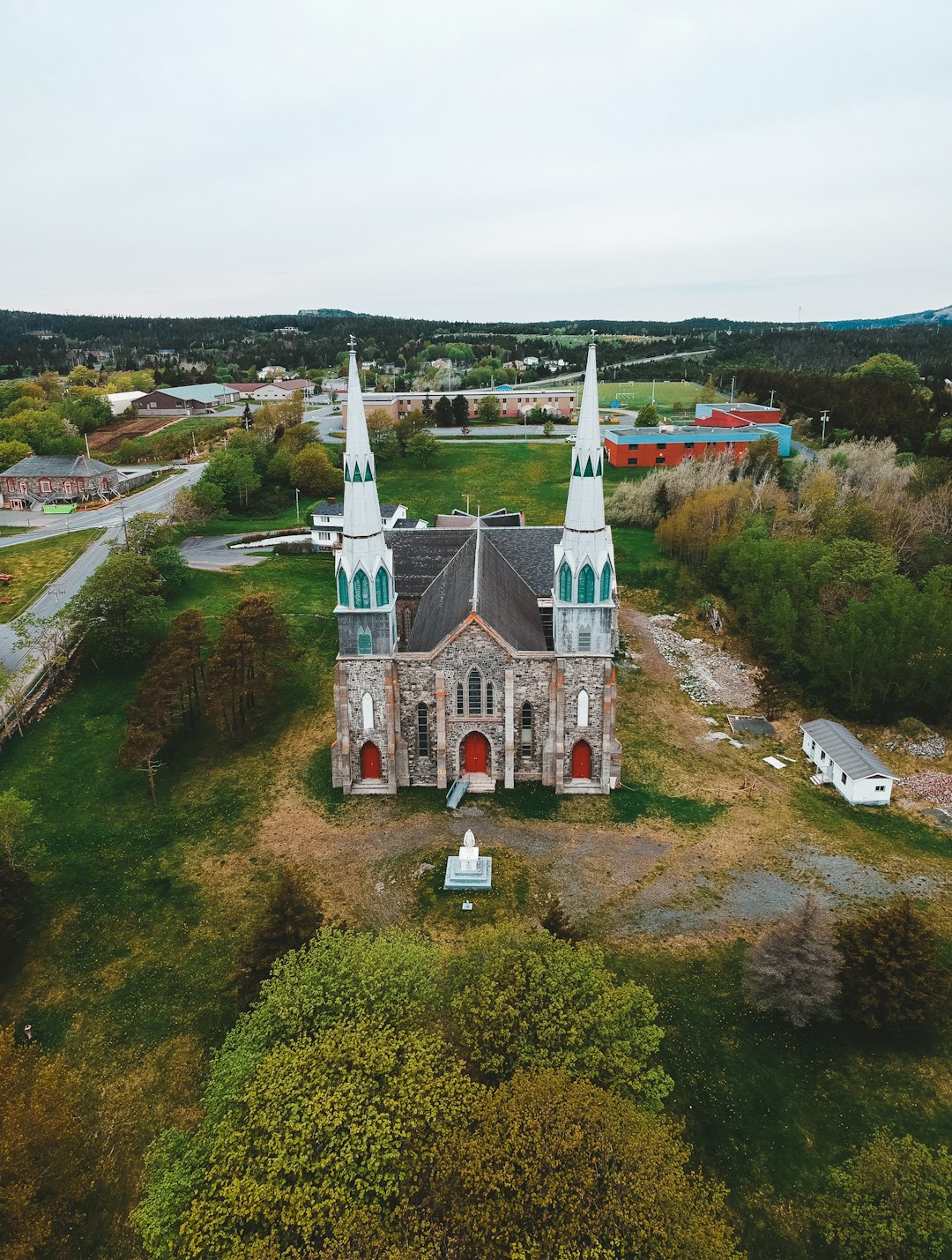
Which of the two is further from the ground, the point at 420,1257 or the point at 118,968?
the point at 420,1257

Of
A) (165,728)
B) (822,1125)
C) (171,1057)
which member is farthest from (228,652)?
(822,1125)

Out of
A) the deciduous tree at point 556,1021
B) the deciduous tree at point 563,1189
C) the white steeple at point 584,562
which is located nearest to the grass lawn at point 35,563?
the white steeple at point 584,562

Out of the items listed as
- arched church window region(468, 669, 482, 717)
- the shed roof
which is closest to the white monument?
arched church window region(468, 669, 482, 717)

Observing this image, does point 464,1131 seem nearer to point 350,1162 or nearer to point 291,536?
point 350,1162

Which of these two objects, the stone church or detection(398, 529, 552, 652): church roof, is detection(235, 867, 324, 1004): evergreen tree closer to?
the stone church

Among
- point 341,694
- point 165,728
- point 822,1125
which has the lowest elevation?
point 822,1125
